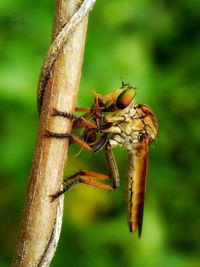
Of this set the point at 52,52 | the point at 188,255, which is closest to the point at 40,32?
the point at 188,255

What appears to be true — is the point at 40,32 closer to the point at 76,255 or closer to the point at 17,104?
the point at 17,104

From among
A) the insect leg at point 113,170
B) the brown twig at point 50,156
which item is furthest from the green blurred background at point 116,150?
the brown twig at point 50,156

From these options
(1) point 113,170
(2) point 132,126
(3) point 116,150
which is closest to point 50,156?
(2) point 132,126

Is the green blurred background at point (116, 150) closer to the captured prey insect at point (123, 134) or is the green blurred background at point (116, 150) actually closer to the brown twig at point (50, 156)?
the captured prey insect at point (123, 134)

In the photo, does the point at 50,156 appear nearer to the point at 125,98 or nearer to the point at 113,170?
the point at 125,98

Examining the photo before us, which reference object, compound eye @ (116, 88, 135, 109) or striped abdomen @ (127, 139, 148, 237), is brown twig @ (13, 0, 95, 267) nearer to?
compound eye @ (116, 88, 135, 109)
